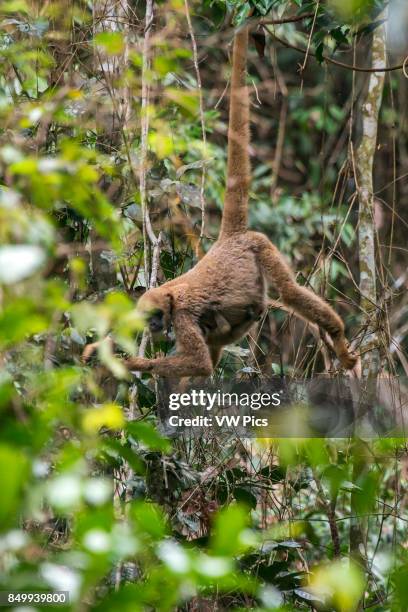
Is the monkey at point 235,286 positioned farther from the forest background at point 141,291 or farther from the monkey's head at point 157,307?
the forest background at point 141,291

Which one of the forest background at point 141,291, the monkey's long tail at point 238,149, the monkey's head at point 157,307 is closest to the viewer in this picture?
the forest background at point 141,291

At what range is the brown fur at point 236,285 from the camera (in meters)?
5.14

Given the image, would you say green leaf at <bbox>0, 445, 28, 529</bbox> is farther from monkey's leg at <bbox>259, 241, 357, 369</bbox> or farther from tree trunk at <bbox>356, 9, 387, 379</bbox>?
monkey's leg at <bbox>259, 241, 357, 369</bbox>

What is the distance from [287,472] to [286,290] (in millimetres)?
1368

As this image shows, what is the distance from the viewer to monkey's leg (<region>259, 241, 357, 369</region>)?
17.7 ft

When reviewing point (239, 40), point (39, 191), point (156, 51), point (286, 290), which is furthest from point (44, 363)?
point (156, 51)

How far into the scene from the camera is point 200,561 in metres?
1.52

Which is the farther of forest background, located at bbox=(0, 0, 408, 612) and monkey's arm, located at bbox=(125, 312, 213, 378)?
monkey's arm, located at bbox=(125, 312, 213, 378)

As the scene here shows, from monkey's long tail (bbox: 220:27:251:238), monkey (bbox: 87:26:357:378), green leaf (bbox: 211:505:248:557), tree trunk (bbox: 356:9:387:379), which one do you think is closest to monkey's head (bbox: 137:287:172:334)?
monkey (bbox: 87:26:357:378)

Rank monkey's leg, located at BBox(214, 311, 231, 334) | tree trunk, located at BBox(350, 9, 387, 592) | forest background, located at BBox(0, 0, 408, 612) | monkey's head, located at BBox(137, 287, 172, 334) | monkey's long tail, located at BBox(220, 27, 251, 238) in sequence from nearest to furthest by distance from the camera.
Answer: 1. forest background, located at BBox(0, 0, 408, 612)
2. monkey's head, located at BBox(137, 287, 172, 334)
3. tree trunk, located at BBox(350, 9, 387, 592)
4. monkey's long tail, located at BBox(220, 27, 251, 238)
5. monkey's leg, located at BBox(214, 311, 231, 334)

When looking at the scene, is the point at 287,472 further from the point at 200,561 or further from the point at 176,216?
the point at 200,561

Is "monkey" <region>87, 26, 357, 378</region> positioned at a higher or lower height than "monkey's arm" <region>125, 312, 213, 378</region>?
higher

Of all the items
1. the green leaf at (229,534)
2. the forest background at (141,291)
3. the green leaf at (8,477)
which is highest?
the forest background at (141,291)

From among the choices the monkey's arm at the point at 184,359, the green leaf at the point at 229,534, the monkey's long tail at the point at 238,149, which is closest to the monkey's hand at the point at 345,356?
the monkey's arm at the point at 184,359
